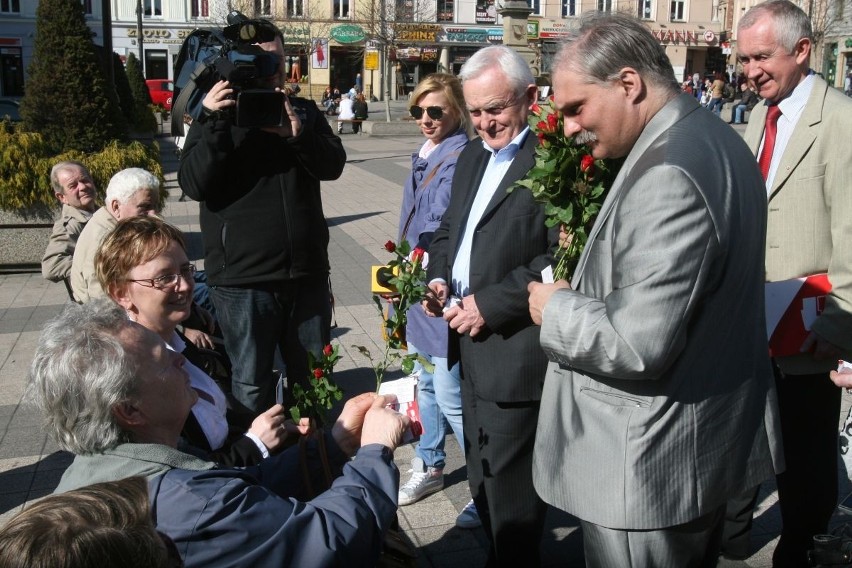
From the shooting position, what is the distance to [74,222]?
20.5 feet

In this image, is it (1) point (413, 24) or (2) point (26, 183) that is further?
(1) point (413, 24)

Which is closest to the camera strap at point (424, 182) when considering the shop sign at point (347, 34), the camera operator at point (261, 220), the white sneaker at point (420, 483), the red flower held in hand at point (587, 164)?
the camera operator at point (261, 220)

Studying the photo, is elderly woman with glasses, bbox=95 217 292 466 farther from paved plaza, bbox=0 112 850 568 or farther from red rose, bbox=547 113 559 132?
red rose, bbox=547 113 559 132

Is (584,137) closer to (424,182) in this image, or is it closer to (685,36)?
(424,182)

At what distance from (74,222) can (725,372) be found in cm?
→ 525

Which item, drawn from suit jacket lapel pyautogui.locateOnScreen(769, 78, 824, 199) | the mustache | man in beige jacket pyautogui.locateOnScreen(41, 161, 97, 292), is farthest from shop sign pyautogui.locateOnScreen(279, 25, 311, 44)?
the mustache

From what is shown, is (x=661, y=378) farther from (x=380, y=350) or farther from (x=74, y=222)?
(x=74, y=222)

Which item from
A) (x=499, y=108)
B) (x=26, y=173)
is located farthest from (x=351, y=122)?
(x=499, y=108)

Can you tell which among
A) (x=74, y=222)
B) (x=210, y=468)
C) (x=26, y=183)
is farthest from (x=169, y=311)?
(x=26, y=183)

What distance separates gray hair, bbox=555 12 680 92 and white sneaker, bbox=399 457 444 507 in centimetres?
263

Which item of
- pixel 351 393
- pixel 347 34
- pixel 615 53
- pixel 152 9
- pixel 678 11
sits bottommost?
pixel 351 393

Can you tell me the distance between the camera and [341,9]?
52156 mm

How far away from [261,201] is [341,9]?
5106cm

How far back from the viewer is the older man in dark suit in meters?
3.14
